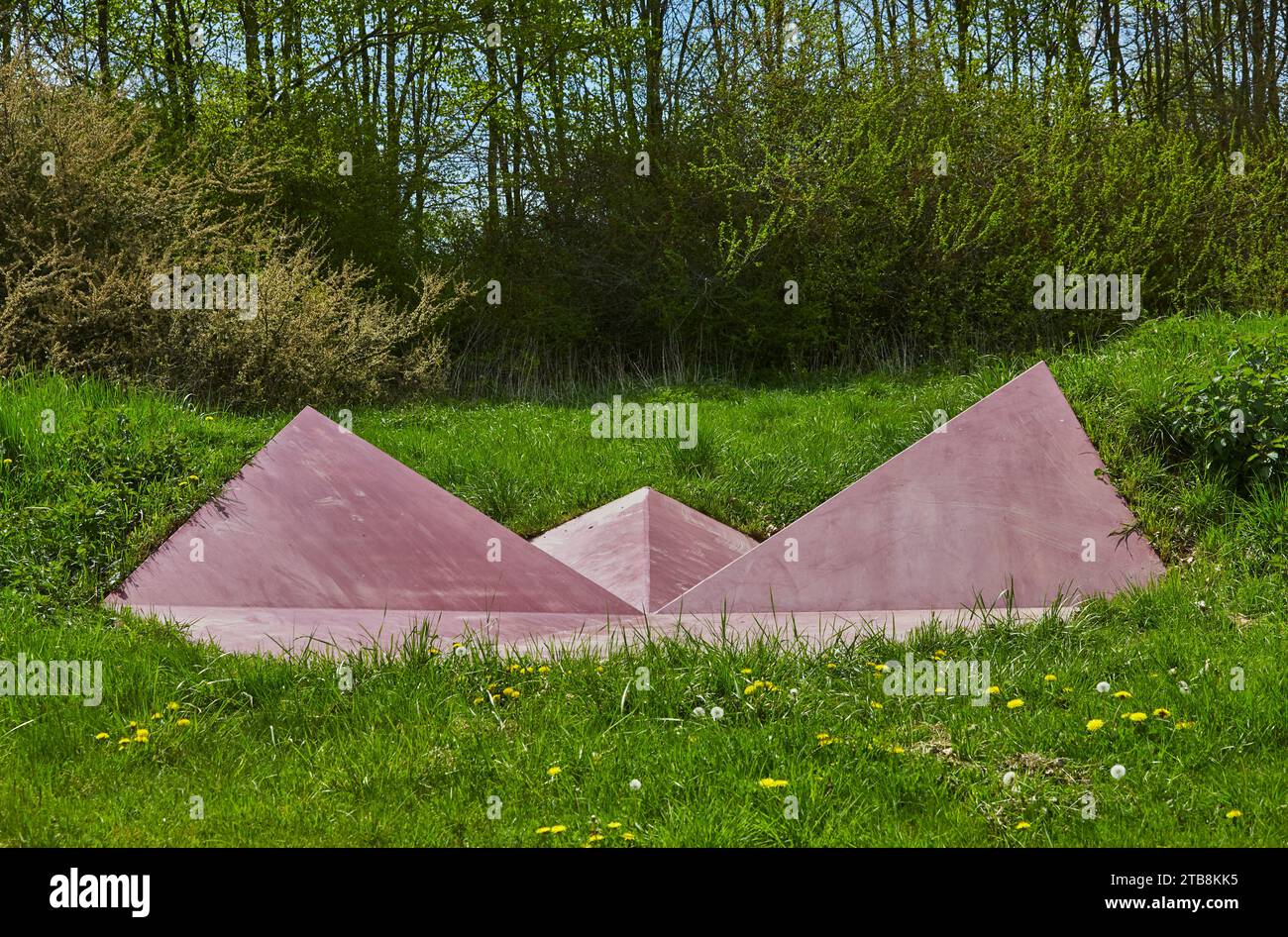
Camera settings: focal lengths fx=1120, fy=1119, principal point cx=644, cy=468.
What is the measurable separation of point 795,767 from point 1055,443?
3811 mm

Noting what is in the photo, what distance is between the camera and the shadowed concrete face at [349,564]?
17.8 ft

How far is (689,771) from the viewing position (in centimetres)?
349

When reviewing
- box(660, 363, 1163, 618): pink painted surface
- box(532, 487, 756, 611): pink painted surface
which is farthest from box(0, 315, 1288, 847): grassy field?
box(532, 487, 756, 611): pink painted surface

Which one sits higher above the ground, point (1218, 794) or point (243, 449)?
point (243, 449)

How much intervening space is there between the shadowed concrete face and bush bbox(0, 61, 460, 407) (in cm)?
374

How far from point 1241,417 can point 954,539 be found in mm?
2298

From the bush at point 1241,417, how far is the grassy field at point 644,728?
0.23 m

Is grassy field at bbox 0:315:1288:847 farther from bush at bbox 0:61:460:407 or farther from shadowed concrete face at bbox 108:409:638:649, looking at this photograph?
bush at bbox 0:61:460:407

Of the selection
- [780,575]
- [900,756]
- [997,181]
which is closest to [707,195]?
[997,181]

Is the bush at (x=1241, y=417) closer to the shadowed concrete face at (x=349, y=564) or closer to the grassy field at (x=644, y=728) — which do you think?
the grassy field at (x=644, y=728)

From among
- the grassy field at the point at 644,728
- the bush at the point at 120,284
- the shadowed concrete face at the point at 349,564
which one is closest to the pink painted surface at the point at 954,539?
the grassy field at the point at 644,728

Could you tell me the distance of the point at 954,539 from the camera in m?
5.85

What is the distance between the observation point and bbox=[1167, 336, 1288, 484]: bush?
6.61 m

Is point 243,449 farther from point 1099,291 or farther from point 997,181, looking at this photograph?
point 1099,291
